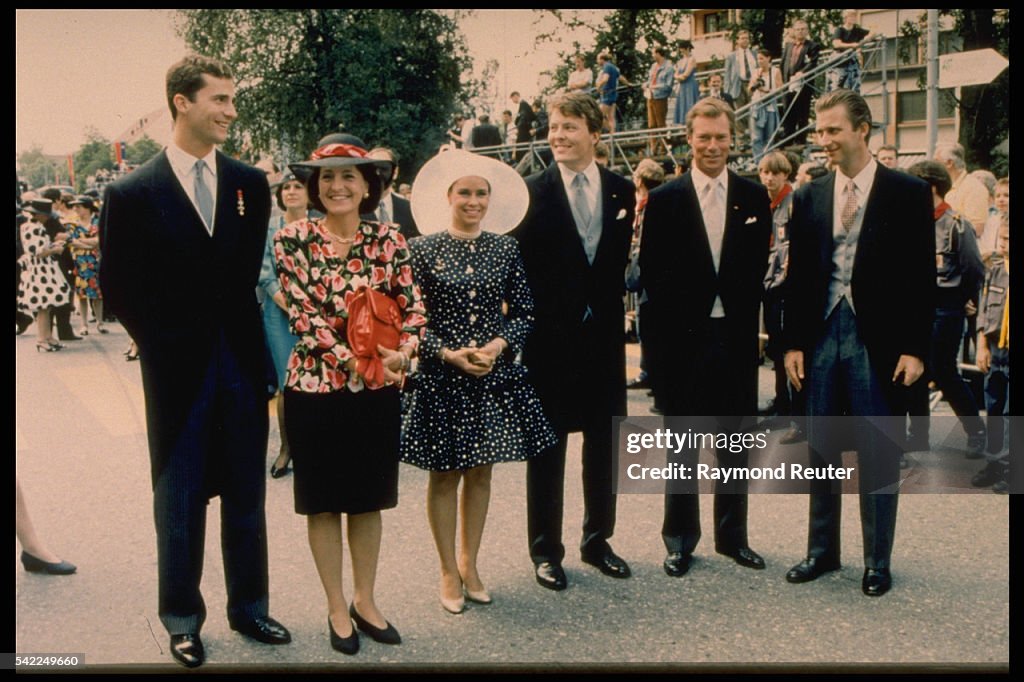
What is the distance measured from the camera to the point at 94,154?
10.6 ft

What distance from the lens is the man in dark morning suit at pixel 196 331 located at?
297cm

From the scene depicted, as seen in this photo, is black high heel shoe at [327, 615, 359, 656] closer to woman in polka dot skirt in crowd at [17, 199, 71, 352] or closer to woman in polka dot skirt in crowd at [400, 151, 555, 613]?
woman in polka dot skirt in crowd at [400, 151, 555, 613]

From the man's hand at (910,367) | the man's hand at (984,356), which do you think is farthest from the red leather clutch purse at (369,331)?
the man's hand at (984,356)

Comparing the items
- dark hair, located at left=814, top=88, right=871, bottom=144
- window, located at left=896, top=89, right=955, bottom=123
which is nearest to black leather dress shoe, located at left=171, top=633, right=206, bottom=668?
dark hair, located at left=814, top=88, right=871, bottom=144

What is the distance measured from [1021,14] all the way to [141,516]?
3.37 m

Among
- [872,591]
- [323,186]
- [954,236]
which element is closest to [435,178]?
[323,186]

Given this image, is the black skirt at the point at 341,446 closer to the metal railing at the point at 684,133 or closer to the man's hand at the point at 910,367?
the metal railing at the point at 684,133

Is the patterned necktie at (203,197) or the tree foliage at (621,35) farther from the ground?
the tree foliage at (621,35)

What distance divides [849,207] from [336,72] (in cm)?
188

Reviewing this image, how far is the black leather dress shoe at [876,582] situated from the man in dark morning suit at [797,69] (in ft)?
6.05

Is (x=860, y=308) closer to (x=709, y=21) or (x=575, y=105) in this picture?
(x=709, y=21)

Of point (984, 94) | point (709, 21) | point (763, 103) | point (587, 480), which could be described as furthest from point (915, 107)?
point (587, 480)

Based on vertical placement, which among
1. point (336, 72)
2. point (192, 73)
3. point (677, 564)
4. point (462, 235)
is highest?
point (336, 72)

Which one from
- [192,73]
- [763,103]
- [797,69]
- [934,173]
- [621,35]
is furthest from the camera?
[763,103]
